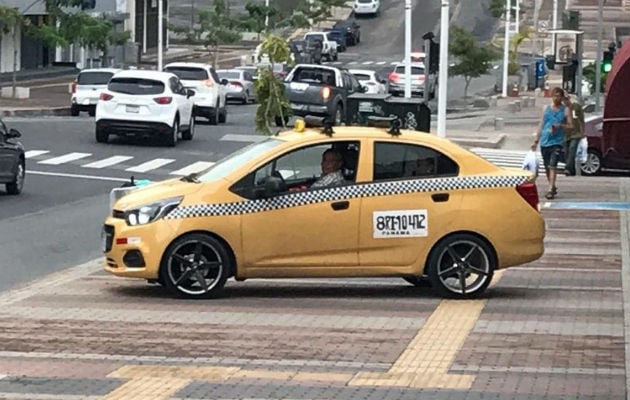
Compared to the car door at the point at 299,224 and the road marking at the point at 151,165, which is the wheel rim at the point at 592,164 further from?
the car door at the point at 299,224

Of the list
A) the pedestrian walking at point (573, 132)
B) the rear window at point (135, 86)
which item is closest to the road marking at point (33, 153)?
the rear window at point (135, 86)

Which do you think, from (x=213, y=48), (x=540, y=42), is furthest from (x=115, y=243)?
(x=540, y=42)

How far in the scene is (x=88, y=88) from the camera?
48.4m

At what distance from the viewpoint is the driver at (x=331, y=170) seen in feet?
48.0

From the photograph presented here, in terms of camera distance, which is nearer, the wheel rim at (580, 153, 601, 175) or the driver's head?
the driver's head

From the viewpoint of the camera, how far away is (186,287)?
14.5 metres

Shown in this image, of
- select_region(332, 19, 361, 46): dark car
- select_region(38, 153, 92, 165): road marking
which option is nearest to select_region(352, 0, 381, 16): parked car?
select_region(332, 19, 361, 46): dark car

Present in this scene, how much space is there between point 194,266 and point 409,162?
7.62ft

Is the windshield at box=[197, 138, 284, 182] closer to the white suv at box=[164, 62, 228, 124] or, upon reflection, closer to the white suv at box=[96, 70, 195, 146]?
the white suv at box=[96, 70, 195, 146]

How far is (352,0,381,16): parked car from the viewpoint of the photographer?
97125 mm

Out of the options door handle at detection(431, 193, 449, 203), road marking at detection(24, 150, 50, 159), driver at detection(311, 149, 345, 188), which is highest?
driver at detection(311, 149, 345, 188)

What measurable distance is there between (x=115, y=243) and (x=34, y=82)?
51827mm

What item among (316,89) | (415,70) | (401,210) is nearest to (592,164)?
(316,89)

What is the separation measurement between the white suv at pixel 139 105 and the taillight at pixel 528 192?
2209cm
